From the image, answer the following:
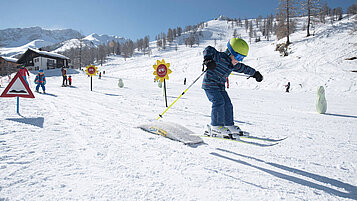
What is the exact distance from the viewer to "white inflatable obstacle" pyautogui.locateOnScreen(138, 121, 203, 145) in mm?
3283

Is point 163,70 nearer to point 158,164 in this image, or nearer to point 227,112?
point 227,112

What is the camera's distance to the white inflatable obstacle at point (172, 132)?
3.28m

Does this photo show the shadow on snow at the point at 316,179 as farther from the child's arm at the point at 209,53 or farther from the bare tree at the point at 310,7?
the bare tree at the point at 310,7

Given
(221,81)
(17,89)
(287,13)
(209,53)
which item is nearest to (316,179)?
(221,81)

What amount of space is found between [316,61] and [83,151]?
2989cm

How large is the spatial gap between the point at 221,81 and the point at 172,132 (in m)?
1.41

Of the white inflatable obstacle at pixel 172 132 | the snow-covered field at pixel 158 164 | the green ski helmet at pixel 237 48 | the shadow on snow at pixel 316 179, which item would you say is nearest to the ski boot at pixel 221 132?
the snow-covered field at pixel 158 164

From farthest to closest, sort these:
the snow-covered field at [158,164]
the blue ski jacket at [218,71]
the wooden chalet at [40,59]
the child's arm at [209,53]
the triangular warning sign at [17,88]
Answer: the wooden chalet at [40,59], the triangular warning sign at [17,88], the blue ski jacket at [218,71], the child's arm at [209,53], the snow-covered field at [158,164]

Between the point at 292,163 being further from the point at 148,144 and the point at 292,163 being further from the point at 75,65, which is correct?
the point at 75,65

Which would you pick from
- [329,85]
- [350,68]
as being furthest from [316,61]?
[329,85]

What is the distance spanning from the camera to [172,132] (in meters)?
3.48

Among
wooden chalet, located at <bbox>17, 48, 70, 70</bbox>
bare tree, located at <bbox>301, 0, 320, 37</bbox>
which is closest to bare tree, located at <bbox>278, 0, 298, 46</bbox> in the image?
bare tree, located at <bbox>301, 0, 320, 37</bbox>

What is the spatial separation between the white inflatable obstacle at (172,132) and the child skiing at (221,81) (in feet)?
1.35

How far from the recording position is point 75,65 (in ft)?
279
